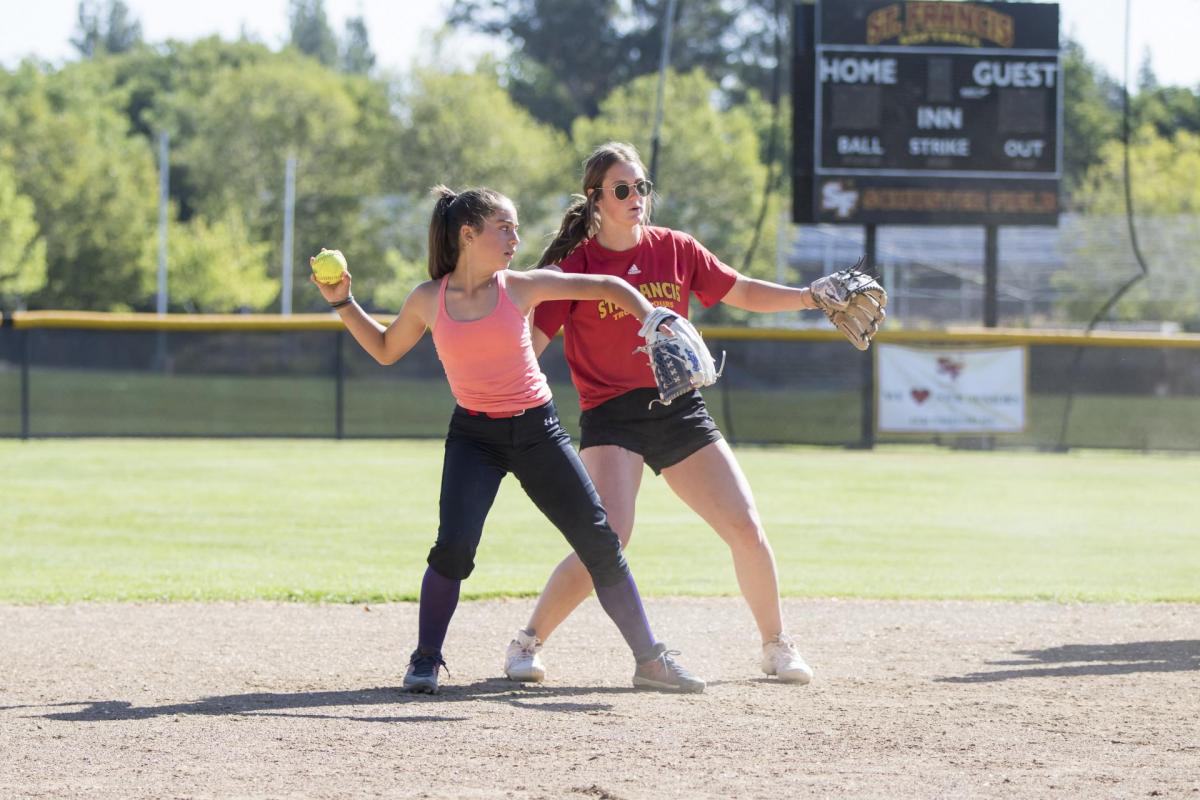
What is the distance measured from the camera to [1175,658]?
19.9 ft

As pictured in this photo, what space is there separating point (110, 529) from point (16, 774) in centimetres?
683

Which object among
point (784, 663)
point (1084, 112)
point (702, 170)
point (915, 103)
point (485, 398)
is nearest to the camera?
point (485, 398)

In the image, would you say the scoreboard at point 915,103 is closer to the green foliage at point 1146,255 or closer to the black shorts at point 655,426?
the green foliage at point 1146,255

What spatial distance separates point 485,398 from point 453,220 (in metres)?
0.59

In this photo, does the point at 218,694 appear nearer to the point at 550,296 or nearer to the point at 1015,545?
the point at 550,296

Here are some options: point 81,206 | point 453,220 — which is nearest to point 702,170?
point 81,206

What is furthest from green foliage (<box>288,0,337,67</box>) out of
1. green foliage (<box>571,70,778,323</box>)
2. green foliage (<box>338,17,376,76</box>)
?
green foliage (<box>571,70,778,323</box>)

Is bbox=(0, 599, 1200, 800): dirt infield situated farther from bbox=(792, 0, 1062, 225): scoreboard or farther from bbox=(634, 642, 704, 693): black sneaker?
bbox=(792, 0, 1062, 225): scoreboard

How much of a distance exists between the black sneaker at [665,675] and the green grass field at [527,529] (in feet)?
8.88

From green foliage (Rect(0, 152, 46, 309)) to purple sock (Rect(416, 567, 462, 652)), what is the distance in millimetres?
46207

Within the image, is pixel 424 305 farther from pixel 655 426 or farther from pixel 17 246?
pixel 17 246

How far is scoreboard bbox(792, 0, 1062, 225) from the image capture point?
715 inches

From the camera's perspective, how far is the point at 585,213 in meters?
5.32

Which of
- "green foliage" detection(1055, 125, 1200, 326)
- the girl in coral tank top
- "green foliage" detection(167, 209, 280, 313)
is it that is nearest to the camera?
the girl in coral tank top
